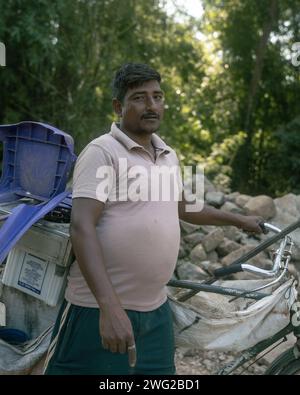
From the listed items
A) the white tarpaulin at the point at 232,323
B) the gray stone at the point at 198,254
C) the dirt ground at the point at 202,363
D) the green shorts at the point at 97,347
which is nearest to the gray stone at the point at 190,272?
the gray stone at the point at 198,254

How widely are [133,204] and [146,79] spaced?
44cm

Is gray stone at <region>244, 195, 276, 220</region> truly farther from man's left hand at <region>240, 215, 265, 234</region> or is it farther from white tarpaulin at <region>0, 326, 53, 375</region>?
white tarpaulin at <region>0, 326, 53, 375</region>

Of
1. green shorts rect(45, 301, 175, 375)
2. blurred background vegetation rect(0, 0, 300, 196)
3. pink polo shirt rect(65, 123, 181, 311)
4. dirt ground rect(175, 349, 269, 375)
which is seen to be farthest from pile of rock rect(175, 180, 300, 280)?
blurred background vegetation rect(0, 0, 300, 196)

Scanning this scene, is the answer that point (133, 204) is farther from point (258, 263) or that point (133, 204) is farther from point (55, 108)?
point (55, 108)

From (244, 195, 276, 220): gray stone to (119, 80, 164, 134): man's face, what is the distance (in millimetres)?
4983

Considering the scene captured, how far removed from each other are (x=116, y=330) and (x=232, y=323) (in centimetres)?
75

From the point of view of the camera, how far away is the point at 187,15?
10.9 m

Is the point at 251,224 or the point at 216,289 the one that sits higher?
the point at 251,224

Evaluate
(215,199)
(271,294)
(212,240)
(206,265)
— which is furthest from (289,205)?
(271,294)

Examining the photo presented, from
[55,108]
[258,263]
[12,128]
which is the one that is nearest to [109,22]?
[55,108]

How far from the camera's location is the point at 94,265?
Result: 1778mm

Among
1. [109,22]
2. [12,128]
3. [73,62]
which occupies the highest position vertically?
[109,22]

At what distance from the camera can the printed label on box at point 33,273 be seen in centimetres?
223

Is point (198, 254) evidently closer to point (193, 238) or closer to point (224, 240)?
point (193, 238)
